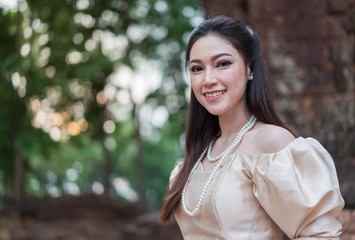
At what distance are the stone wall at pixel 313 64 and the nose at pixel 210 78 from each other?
4.04 ft

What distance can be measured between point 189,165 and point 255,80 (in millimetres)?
515

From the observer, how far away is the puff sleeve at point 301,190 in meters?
1.97

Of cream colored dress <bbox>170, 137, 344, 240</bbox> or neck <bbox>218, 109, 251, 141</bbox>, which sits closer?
cream colored dress <bbox>170, 137, 344, 240</bbox>

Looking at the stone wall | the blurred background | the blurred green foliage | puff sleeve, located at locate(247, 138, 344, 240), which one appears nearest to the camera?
puff sleeve, located at locate(247, 138, 344, 240)

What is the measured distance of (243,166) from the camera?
217cm

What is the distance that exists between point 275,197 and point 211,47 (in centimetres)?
70

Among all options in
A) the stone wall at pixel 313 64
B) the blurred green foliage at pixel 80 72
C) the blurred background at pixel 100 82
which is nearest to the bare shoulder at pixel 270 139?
the stone wall at pixel 313 64

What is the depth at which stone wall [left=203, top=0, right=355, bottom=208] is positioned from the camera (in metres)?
3.81

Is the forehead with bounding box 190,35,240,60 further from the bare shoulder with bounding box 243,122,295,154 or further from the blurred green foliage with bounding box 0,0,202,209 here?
the blurred green foliage with bounding box 0,0,202,209

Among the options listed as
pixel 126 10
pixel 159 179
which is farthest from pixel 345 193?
pixel 159 179

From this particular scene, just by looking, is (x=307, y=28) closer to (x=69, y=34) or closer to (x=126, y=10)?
(x=69, y=34)

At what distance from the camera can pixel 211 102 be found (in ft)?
7.63

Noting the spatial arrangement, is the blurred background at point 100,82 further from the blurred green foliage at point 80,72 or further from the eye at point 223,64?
the eye at point 223,64

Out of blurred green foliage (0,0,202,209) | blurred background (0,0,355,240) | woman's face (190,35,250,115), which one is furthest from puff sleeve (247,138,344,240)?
blurred green foliage (0,0,202,209)
